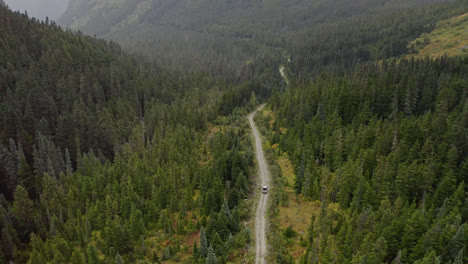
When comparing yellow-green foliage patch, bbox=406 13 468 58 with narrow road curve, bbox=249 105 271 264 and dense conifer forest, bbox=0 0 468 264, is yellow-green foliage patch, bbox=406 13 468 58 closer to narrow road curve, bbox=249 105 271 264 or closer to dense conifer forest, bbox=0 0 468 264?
dense conifer forest, bbox=0 0 468 264

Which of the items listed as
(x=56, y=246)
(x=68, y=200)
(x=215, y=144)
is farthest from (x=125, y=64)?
(x=56, y=246)

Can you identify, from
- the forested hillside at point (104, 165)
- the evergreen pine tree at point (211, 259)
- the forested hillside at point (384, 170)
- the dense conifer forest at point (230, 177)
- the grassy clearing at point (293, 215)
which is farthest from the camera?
the forested hillside at point (104, 165)

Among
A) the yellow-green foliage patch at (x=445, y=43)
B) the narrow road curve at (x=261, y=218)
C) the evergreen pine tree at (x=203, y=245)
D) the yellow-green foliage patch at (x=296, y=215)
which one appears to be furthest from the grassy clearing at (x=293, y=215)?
the yellow-green foliage patch at (x=445, y=43)

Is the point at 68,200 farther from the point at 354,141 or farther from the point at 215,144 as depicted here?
the point at 354,141

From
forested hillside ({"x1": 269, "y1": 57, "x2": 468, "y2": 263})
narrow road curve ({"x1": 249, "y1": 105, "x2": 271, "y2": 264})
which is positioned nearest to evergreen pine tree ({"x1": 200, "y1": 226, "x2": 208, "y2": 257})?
narrow road curve ({"x1": 249, "y1": 105, "x2": 271, "y2": 264})

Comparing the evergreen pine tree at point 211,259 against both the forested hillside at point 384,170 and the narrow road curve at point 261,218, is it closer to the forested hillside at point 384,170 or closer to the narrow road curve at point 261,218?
the narrow road curve at point 261,218

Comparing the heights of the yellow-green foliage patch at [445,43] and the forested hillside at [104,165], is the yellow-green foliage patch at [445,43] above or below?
above
